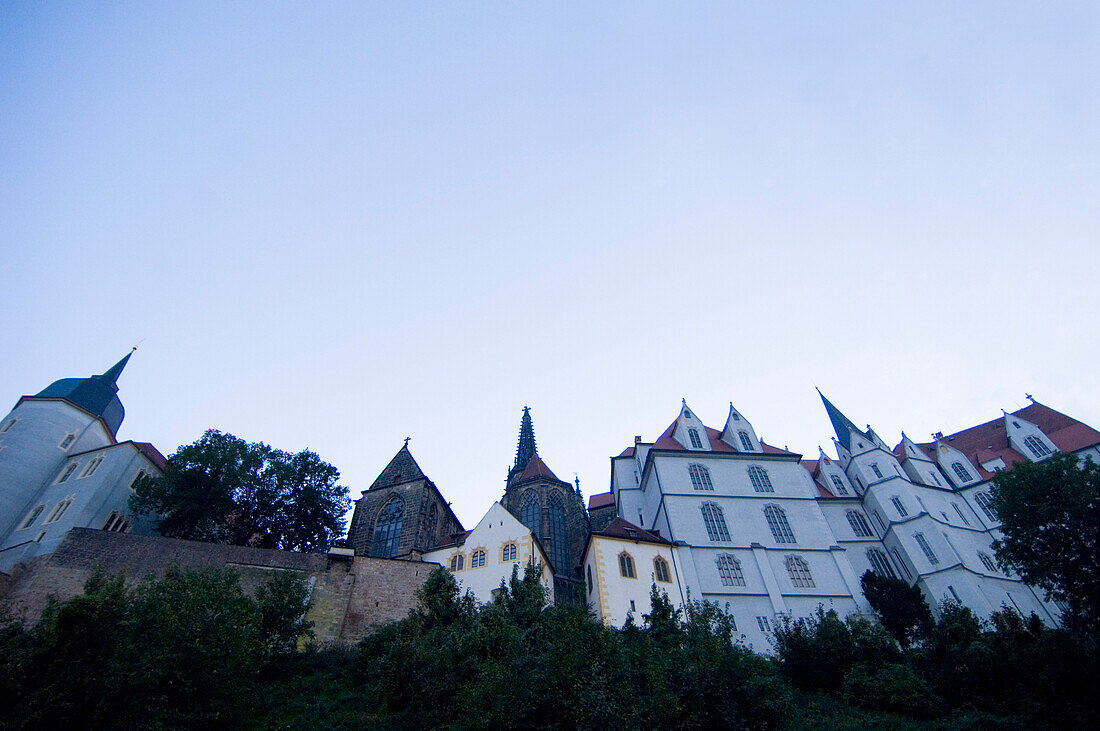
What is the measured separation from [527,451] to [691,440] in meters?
22.0

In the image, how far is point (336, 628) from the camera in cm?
2872

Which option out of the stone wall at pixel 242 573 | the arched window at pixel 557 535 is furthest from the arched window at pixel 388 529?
the arched window at pixel 557 535

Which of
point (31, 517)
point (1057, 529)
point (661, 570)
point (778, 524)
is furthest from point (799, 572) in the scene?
point (31, 517)

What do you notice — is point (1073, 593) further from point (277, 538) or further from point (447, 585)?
point (277, 538)

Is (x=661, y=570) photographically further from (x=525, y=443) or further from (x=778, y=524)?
(x=525, y=443)

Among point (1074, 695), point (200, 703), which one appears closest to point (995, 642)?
point (1074, 695)

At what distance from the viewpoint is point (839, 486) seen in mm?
45469

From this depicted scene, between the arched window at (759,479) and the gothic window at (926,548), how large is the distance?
9.07 metres

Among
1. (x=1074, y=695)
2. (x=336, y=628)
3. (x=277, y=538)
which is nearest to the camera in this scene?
(x=1074, y=695)

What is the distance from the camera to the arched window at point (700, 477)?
133 feet

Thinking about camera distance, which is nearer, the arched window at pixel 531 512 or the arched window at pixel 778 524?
the arched window at pixel 778 524

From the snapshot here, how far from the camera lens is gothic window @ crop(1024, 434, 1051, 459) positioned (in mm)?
43912

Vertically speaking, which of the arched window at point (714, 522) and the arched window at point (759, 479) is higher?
the arched window at point (759, 479)

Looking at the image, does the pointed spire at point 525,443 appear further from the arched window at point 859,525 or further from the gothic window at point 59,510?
the gothic window at point 59,510
